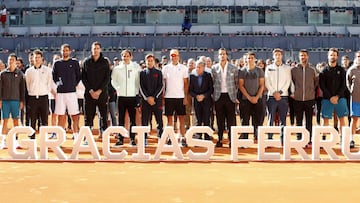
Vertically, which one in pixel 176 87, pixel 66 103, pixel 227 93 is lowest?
pixel 66 103

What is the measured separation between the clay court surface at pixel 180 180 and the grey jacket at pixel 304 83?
6.30 feet

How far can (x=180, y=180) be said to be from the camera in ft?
28.0

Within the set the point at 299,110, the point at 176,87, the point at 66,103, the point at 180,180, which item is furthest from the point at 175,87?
the point at 180,180

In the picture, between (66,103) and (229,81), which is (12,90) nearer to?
(66,103)

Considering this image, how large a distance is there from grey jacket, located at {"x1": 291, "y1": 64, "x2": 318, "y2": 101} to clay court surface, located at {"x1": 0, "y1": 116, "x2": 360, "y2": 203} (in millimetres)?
1920

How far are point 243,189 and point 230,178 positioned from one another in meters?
0.83

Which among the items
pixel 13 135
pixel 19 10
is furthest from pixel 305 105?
pixel 19 10

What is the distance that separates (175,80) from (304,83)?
9.11ft

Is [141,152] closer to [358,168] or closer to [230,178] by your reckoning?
[230,178]

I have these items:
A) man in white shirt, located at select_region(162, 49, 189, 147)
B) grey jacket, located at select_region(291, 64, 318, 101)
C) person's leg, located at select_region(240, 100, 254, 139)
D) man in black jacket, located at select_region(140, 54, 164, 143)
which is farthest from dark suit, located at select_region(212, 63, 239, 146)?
grey jacket, located at select_region(291, 64, 318, 101)

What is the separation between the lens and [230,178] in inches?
343

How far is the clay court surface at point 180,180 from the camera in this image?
7.38 m

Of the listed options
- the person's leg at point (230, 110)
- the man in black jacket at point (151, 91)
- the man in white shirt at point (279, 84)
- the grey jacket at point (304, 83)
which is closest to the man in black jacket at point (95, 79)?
the man in black jacket at point (151, 91)

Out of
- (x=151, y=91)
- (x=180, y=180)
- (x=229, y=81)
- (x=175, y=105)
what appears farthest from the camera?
(x=175, y=105)
